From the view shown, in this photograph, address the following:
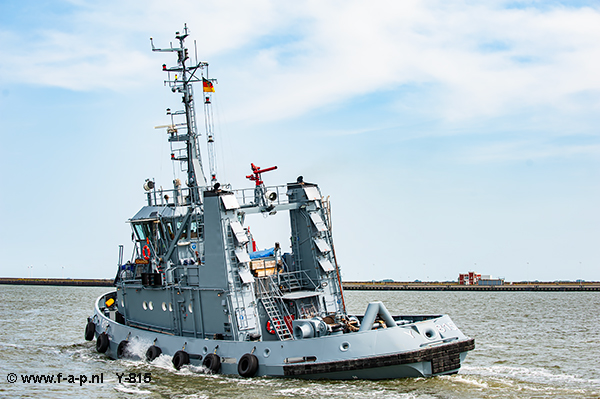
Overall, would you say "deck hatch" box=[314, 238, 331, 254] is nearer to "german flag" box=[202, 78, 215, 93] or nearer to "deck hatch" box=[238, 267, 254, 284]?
"deck hatch" box=[238, 267, 254, 284]

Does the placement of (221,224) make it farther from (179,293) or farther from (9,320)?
(9,320)

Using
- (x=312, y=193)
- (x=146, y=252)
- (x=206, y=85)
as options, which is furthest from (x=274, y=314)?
(x=206, y=85)

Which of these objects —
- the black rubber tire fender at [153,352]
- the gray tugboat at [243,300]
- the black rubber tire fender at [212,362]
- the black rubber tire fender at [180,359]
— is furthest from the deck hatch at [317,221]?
the black rubber tire fender at [153,352]

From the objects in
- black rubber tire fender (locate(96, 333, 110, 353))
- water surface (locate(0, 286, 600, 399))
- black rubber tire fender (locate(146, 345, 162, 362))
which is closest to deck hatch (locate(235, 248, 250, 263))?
water surface (locate(0, 286, 600, 399))

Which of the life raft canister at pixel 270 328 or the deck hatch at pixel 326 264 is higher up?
the deck hatch at pixel 326 264

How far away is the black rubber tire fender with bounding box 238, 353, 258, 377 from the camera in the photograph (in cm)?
1608

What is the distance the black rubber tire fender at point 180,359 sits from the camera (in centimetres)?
1769

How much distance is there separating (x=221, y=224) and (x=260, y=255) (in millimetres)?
2946

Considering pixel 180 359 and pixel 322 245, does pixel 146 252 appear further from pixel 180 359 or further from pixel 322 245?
pixel 322 245

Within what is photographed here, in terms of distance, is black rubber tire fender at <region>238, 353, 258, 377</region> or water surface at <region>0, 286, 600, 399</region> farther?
black rubber tire fender at <region>238, 353, 258, 377</region>

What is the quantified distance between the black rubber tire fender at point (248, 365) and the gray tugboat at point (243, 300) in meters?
0.03

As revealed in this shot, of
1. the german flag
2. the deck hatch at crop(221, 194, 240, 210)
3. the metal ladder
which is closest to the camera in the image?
the deck hatch at crop(221, 194, 240, 210)

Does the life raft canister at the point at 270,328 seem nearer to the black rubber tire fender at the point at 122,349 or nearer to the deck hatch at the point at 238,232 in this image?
the deck hatch at the point at 238,232

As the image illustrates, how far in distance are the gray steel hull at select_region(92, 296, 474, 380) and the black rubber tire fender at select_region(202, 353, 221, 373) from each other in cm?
18
